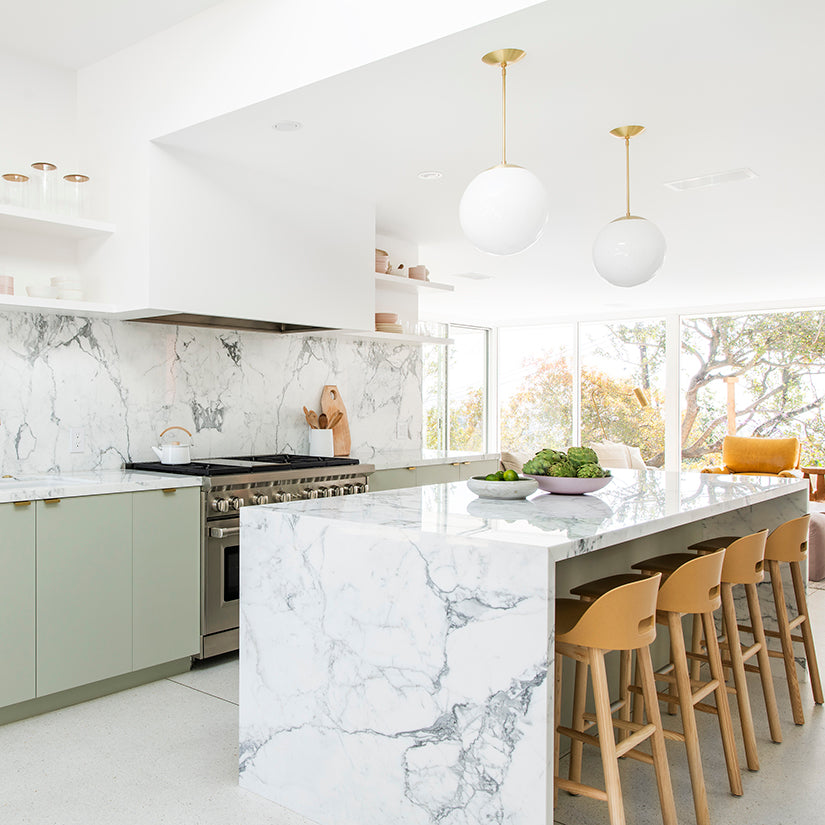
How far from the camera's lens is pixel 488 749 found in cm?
194

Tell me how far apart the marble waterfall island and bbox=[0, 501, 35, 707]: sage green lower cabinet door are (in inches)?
41.1

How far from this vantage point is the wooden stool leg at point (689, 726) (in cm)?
228

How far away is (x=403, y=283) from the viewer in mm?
5293

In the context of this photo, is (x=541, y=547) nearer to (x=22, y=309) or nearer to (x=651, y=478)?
(x=651, y=478)

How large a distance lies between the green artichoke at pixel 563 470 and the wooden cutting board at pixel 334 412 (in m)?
2.19

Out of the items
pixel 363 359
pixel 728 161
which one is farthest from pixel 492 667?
pixel 363 359

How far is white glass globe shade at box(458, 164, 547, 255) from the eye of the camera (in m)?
2.42

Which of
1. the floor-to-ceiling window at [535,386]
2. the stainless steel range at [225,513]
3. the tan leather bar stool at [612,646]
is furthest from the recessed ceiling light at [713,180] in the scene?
the floor-to-ceiling window at [535,386]

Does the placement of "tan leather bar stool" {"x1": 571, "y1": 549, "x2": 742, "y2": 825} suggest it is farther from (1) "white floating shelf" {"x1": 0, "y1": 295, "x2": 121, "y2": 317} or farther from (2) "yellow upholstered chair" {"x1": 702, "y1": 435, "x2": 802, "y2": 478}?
(2) "yellow upholstered chair" {"x1": 702, "y1": 435, "x2": 802, "y2": 478}

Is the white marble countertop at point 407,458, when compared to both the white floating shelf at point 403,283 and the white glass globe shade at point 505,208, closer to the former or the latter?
the white floating shelf at point 403,283

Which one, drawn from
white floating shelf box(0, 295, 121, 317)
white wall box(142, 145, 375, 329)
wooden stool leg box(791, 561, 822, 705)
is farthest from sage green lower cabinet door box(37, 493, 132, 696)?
wooden stool leg box(791, 561, 822, 705)

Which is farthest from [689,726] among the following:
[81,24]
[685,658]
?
[81,24]

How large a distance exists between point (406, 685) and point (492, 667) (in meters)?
0.29

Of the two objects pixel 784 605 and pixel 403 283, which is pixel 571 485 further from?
pixel 403 283
